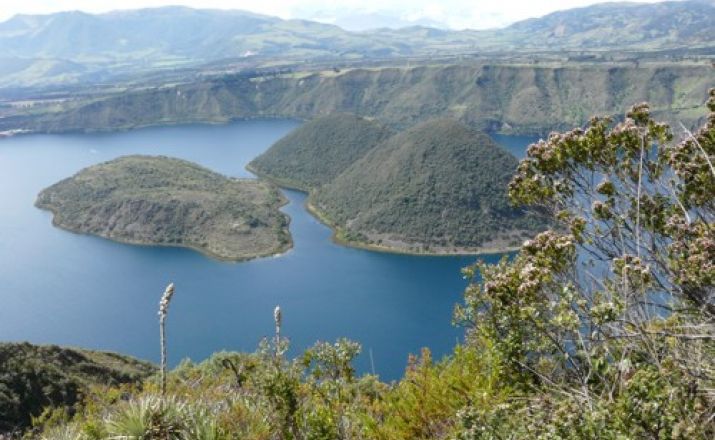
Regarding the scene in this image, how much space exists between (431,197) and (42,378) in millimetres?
68056

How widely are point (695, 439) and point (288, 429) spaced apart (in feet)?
25.4

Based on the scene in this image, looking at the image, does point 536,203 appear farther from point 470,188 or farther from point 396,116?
point 396,116

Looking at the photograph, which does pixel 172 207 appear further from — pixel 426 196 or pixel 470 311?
pixel 470 311

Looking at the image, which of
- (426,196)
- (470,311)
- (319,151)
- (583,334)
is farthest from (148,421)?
(319,151)

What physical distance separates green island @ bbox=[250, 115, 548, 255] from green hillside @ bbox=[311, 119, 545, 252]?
0.45ft

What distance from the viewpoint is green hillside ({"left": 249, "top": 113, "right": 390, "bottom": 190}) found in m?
126

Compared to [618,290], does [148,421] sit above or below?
below

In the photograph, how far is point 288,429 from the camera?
39.8 ft

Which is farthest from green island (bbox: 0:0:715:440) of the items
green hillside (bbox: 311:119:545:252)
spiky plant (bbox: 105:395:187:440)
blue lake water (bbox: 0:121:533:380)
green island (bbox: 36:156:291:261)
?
blue lake water (bbox: 0:121:533:380)

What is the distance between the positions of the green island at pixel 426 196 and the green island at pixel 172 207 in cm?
990

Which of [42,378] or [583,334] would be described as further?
[42,378]

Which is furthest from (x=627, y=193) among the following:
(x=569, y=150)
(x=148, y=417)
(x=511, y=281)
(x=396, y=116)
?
(x=396, y=116)

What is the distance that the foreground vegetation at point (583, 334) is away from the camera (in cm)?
689

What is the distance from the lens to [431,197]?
9550cm
